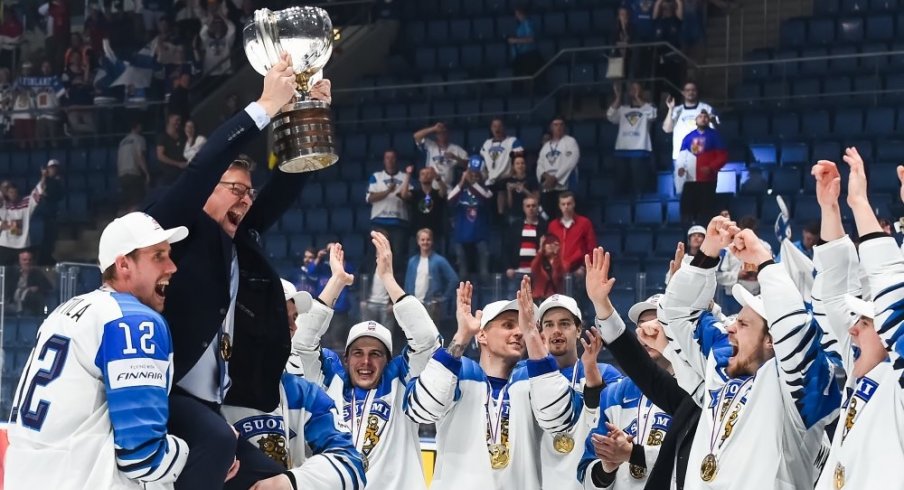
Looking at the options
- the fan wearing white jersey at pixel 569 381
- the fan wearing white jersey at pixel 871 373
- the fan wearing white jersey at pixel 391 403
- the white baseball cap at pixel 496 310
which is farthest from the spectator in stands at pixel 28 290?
the fan wearing white jersey at pixel 871 373

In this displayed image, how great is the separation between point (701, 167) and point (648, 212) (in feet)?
3.61

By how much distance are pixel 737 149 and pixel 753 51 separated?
1.84m

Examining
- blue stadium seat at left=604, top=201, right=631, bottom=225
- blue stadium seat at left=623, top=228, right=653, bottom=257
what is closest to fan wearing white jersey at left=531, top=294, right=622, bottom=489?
blue stadium seat at left=623, top=228, right=653, bottom=257

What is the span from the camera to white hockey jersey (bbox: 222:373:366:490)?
15.3ft

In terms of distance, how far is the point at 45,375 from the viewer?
162 inches

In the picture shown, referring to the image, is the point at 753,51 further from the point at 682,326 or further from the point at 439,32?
the point at 682,326

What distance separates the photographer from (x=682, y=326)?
5.94 meters

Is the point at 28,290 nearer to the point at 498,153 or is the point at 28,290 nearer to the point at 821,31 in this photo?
the point at 498,153

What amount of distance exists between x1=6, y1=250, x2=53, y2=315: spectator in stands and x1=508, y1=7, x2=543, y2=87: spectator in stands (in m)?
7.33

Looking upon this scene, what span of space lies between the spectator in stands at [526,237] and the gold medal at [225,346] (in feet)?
23.7

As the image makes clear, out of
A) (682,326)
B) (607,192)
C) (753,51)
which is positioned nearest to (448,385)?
(682,326)

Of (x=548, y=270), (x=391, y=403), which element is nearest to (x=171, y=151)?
(x=548, y=270)

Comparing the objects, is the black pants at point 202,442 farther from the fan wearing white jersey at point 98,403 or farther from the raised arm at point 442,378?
the raised arm at point 442,378

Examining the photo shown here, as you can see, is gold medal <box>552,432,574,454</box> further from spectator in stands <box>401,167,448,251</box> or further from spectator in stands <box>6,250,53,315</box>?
spectator in stands <box>401,167,448,251</box>
